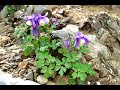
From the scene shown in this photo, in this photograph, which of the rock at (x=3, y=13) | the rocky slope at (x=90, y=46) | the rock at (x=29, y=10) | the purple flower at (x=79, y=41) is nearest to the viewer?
the purple flower at (x=79, y=41)

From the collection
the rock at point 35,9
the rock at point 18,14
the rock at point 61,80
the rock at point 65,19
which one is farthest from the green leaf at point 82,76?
the rock at point 18,14

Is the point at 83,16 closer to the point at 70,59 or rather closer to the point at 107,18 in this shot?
the point at 107,18

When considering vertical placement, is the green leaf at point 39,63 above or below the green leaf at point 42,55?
below

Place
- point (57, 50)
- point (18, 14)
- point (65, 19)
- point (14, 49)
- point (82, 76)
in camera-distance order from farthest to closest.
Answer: point (18, 14)
point (65, 19)
point (14, 49)
point (57, 50)
point (82, 76)

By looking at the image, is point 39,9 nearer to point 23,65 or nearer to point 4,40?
point 4,40

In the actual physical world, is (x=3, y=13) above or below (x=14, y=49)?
above

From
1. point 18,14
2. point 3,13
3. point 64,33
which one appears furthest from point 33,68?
point 3,13

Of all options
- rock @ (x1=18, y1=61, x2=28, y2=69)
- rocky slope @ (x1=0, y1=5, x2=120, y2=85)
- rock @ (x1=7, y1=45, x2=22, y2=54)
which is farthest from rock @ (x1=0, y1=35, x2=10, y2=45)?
rock @ (x1=18, y1=61, x2=28, y2=69)

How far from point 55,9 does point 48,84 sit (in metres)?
1.25

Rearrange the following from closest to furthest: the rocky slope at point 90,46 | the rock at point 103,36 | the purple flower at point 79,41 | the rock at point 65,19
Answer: the purple flower at point 79,41 → the rocky slope at point 90,46 → the rock at point 103,36 → the rock at point 65,19

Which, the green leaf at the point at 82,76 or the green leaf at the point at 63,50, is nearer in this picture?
the green leaf at the point at 82,76

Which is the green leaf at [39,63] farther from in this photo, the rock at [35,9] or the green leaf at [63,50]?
the rock at [35,9]

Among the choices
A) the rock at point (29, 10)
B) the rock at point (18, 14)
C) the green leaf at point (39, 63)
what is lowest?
the green leaf at point (39, 63)
